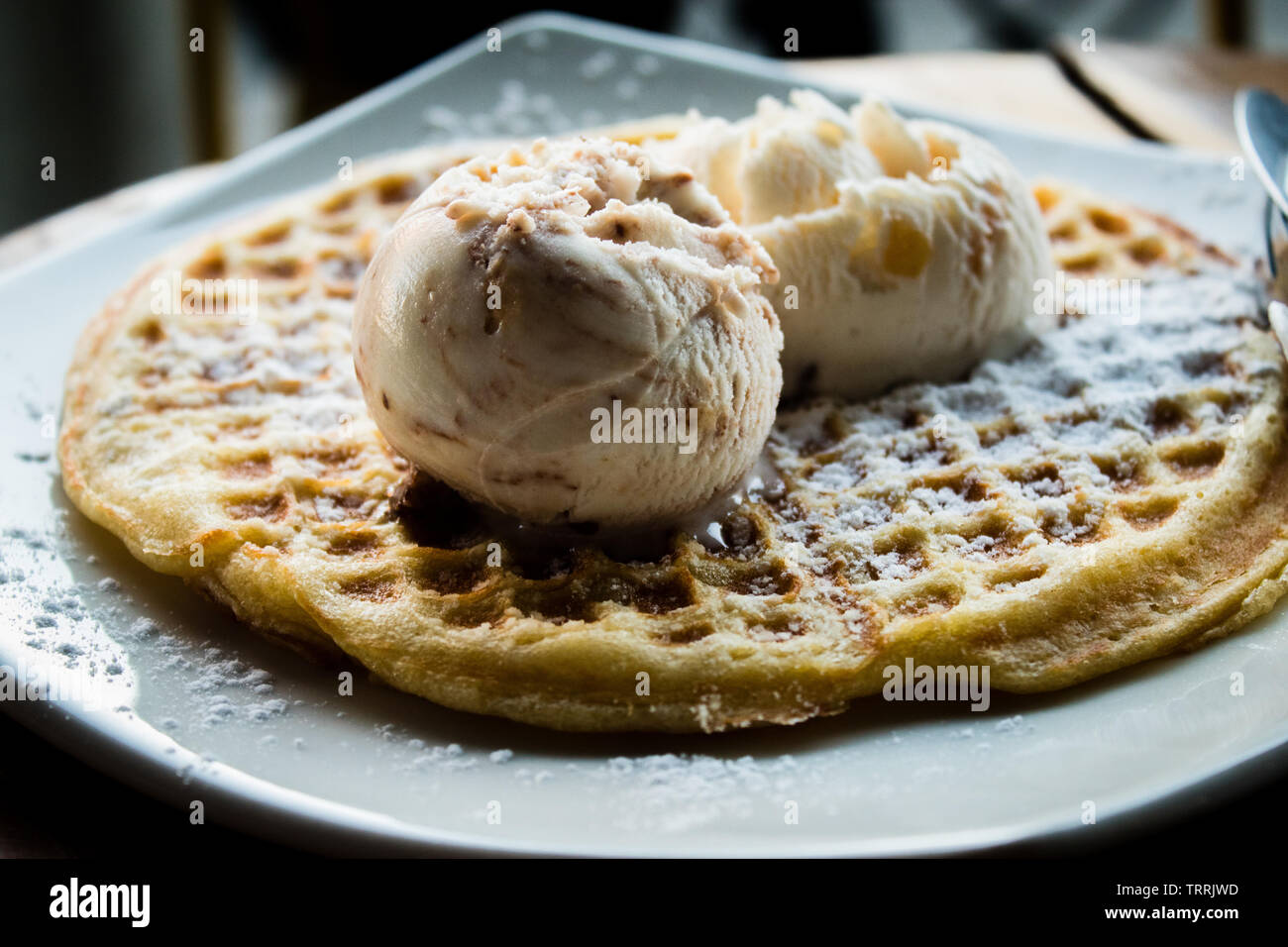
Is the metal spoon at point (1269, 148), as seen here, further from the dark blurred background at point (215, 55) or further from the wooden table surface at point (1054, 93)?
the dark blurred background at point (215, 55)

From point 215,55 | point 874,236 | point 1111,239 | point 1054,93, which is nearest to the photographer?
point 874,236

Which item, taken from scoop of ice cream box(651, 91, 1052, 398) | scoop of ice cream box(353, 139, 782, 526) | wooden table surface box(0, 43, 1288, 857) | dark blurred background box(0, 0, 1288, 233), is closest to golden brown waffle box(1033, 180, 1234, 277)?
scoop of ice cream box(651, 91, 1052, 398)

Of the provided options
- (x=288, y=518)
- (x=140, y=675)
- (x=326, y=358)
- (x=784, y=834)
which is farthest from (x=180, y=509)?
(x=784, y=834)

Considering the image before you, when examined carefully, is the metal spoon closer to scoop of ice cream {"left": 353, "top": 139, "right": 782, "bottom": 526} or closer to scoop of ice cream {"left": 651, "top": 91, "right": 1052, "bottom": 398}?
scoop of ice cream {"left": 651, "top": 91, "right": 1052, "bottom": 398}

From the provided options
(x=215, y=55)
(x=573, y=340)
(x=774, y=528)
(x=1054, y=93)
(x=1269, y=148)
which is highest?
(x=215, y=55)

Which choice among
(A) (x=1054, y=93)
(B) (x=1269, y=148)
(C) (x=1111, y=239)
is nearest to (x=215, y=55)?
(A) (x=1054, y=93)

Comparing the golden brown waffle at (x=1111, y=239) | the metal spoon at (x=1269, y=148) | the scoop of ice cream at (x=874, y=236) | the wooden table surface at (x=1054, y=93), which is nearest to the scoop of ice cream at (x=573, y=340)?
the scoop of ice cream at (x=874, y=236)

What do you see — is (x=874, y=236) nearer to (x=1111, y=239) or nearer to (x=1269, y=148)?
(x=1111, y=239)

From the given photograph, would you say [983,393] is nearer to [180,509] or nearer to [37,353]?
[180,509]
